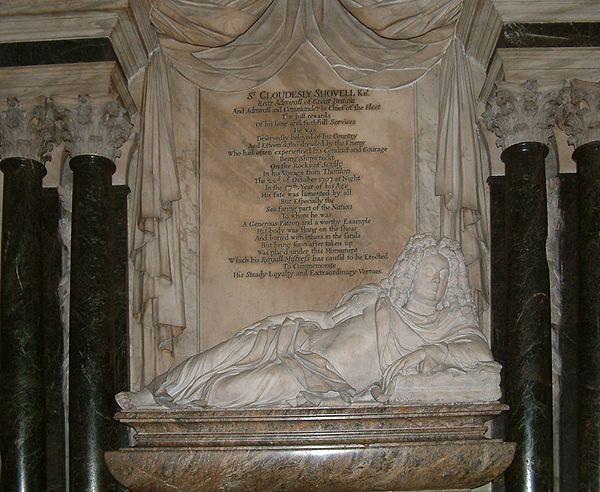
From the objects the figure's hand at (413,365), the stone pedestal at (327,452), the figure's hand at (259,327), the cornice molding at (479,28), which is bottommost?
the stone pedestal at (327,452)

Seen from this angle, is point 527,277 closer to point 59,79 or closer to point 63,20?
point 59,79

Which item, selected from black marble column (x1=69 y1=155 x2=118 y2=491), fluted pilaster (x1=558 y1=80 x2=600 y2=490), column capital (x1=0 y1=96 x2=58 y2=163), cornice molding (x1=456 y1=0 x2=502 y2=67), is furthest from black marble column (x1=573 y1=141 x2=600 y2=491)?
column capital (x1=0 y1=96 x2=58 y2=163)

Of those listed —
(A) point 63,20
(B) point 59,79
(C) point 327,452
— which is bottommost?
(C) point 327,452

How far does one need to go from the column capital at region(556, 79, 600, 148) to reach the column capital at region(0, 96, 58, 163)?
4330mm

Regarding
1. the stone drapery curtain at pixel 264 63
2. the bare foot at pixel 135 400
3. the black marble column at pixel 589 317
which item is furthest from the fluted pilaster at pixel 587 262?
the bare foot at pixel 135 400

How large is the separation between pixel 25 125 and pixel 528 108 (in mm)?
4201

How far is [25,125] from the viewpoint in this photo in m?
9.32

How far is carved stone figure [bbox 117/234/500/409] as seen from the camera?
25.7 feet

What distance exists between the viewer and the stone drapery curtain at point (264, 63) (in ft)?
31.2

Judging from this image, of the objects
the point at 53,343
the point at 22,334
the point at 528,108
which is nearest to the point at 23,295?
the point at 22,334

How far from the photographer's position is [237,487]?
7.75m

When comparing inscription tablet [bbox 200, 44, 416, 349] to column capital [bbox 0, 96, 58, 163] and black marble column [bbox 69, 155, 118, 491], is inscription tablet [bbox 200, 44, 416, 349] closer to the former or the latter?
black marble column [bbox 69, 155, 118, 491]

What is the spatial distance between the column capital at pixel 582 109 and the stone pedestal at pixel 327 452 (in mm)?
2623

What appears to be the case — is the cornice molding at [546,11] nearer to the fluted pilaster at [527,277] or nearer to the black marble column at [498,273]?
the fluted pilaster at [527,277]
